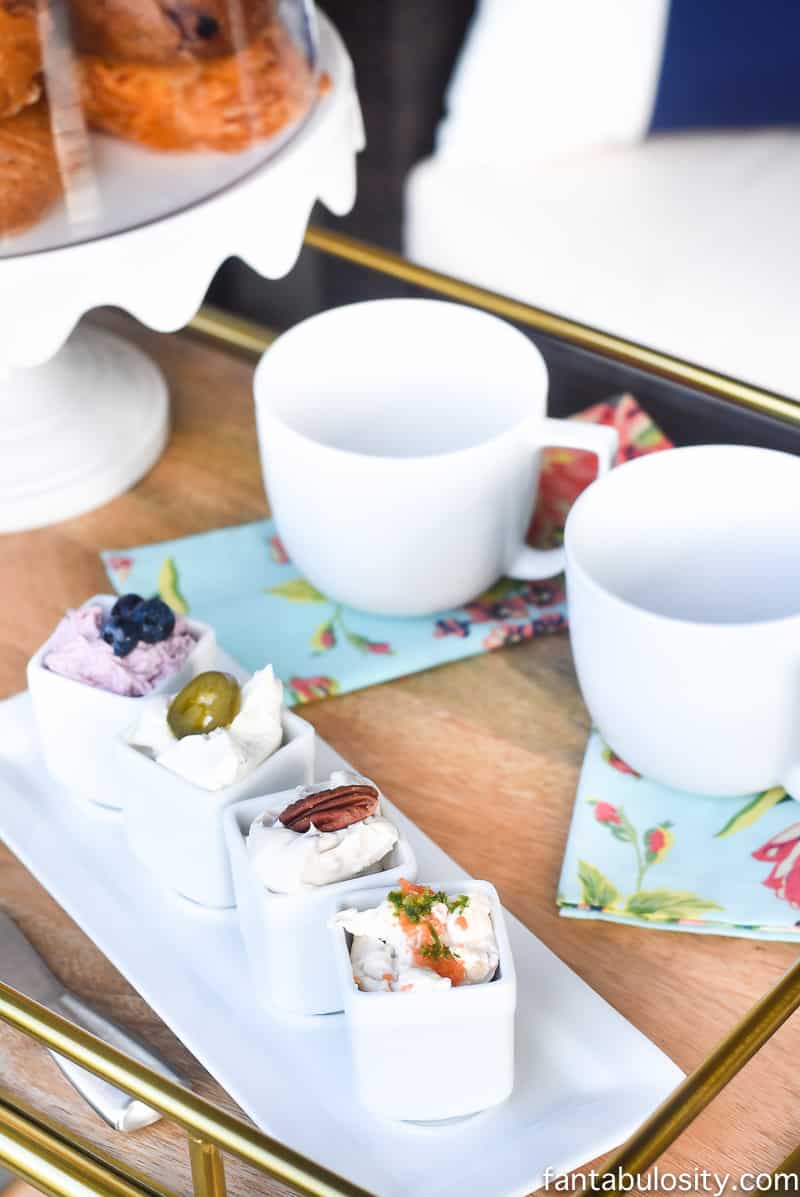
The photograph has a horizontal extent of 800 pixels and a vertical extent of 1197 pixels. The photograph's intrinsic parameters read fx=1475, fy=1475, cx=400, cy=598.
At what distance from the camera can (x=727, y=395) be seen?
0.74 m

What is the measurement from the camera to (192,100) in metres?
0.73

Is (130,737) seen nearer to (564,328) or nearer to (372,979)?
(372,979)

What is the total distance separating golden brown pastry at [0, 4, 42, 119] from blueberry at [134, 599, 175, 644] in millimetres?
253

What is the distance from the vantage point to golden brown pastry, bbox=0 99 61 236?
0.68 metres

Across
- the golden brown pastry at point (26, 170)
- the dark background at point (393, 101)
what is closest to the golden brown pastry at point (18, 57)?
the golden brown pastry at point (26, 170)

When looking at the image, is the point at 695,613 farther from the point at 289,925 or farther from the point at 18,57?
the point at 18,57

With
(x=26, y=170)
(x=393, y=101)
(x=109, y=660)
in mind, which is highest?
(x=26, y=170)

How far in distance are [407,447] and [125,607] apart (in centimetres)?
22

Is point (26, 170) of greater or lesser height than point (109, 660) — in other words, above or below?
above

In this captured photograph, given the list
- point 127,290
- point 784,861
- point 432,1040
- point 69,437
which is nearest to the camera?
point 432,1040

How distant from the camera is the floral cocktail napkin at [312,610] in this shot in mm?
709

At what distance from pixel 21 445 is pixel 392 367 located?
0.22m

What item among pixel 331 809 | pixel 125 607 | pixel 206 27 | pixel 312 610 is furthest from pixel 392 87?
pixel 331 809

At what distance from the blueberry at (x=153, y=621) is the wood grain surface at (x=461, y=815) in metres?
0.11
